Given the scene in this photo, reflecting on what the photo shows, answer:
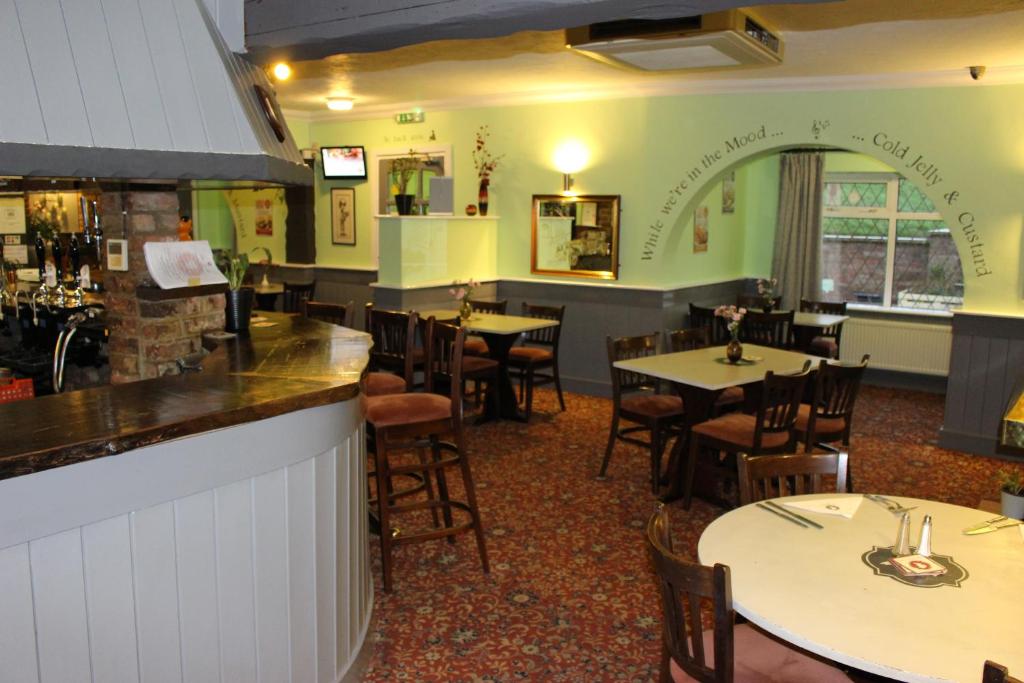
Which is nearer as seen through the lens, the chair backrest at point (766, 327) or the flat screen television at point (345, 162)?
the chair backrest at point (766, 327)

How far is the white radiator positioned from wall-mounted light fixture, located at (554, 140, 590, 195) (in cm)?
311

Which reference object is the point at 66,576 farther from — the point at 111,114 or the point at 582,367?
the point at 582,367

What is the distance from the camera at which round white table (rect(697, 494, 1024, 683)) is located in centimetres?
173

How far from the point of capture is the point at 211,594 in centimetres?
213

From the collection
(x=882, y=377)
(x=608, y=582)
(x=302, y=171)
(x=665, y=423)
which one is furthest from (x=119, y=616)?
(x=882, y=377)

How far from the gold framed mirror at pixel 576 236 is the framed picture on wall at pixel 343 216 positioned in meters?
2.20

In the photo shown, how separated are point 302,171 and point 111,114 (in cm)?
71

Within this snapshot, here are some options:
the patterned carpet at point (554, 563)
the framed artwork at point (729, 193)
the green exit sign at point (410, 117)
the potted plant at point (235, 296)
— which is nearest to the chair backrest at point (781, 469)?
the patterned carpet at point (554, 563)

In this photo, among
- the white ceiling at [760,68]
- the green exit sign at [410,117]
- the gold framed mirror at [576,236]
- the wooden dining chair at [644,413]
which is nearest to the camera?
the white ceiling at [760,68]

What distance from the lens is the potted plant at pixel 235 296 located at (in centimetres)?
362

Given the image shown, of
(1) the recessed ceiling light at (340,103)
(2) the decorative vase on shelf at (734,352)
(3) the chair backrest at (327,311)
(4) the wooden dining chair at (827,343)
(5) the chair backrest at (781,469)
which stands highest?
(1) the recessed ceiling light at (340,103)

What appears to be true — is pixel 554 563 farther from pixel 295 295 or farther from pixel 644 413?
pixel 295 295

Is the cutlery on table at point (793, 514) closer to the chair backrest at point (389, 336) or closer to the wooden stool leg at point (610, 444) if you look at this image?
the wooden stool leg at point (610, 444)

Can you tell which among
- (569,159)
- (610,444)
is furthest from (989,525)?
(569,159)
